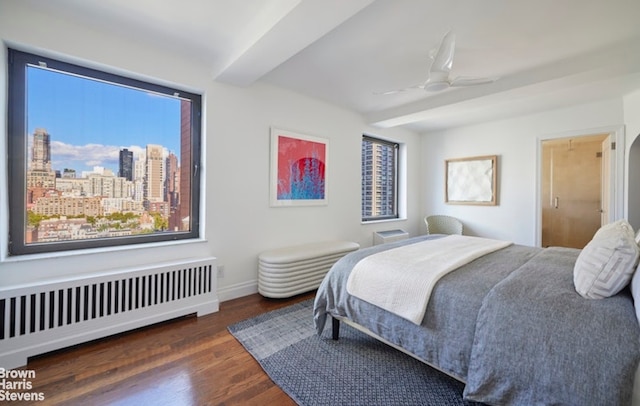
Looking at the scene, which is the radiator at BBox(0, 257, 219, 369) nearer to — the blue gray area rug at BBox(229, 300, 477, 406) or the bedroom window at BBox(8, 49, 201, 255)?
the bedroom window at BBox(8, 49, 201, 255)

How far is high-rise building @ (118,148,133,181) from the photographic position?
7.57ft

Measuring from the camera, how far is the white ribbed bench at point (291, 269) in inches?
109

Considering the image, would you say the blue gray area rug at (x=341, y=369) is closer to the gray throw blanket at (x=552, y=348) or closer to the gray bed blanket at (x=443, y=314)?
the gray bed blanket at (x=443, y=314)

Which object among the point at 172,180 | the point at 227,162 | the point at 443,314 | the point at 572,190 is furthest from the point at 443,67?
the point at 572,190

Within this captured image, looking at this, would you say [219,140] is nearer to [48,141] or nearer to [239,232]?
[239,232]

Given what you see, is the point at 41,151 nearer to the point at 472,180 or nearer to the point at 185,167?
the point at 185,167

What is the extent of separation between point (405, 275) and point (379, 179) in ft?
10.9

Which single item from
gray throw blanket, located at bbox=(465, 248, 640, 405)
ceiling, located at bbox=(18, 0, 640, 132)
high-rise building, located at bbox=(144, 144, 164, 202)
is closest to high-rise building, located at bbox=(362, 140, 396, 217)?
ceiling, located at bbox=(18, 0, 640, 132)

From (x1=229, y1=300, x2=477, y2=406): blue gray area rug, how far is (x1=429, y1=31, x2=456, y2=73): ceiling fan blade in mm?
2171

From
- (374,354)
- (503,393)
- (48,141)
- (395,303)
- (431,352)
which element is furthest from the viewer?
(48,141)

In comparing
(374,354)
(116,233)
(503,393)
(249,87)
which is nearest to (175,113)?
(249,87)

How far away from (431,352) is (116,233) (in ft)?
8.52

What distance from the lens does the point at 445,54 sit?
196 centimetres

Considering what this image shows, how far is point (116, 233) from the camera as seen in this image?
230 centimetres
